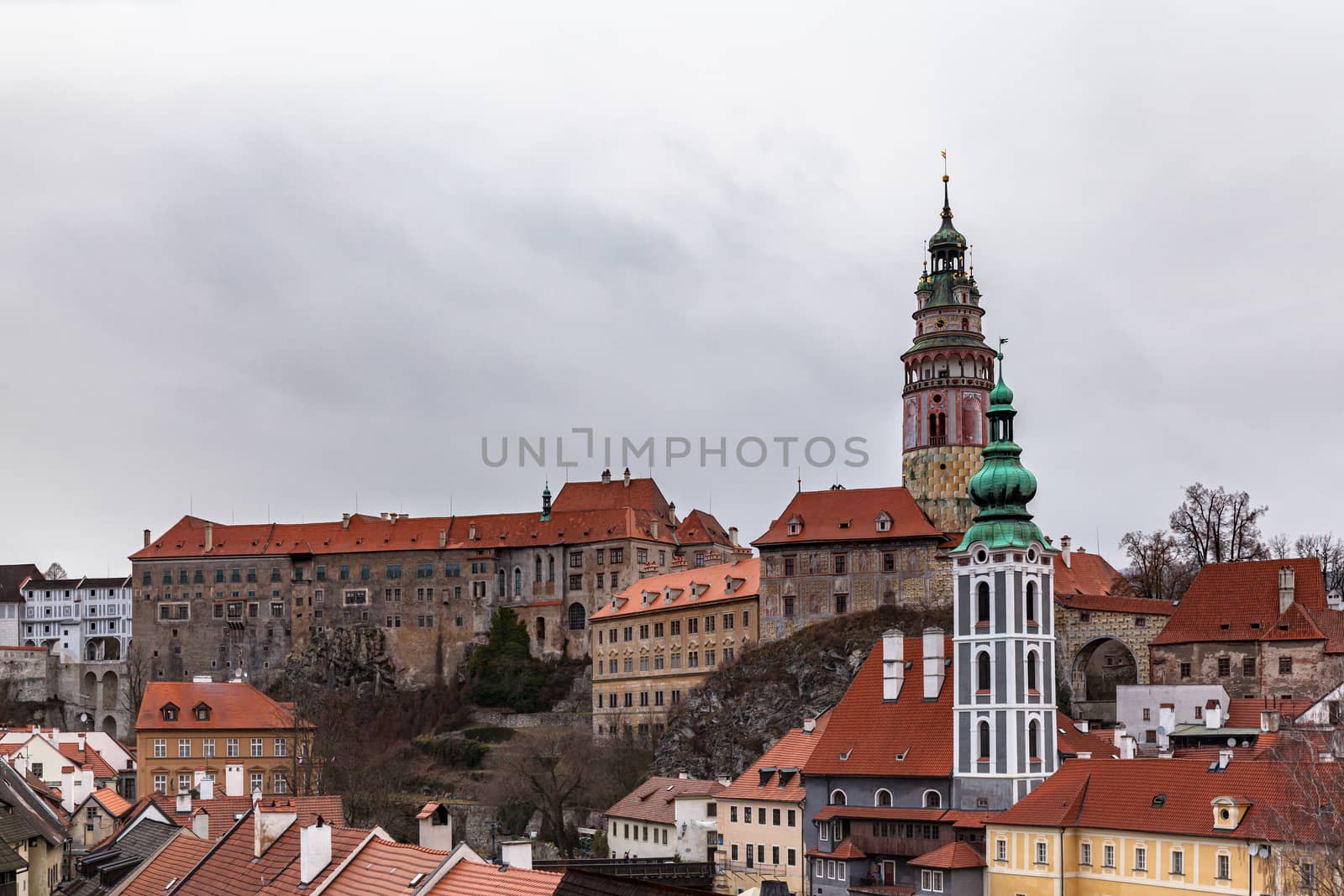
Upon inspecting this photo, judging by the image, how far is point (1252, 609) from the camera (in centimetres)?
6181

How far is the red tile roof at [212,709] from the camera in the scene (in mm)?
69625

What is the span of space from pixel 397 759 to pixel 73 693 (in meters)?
39.2

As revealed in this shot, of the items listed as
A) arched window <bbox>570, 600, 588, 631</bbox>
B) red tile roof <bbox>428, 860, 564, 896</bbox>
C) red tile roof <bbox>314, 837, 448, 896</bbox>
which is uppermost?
arched window <bbox>570, 600, 588, 631</bbox>

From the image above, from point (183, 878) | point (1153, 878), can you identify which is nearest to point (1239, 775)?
point (1153, 878)

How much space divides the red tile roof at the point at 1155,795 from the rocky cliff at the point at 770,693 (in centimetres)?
2384

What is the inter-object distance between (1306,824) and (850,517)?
4085 cm

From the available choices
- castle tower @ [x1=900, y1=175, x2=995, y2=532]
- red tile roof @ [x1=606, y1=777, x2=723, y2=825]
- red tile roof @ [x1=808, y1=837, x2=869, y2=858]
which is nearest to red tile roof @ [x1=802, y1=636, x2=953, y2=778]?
red tile roof @ [x1=808, y1=837, x2=869, y2=858]

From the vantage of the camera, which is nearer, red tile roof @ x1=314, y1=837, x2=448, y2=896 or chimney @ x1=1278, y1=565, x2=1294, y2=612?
red tile roof @ x1=314, y1=837, x2=448, y2=896

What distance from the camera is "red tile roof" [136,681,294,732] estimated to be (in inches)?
2741

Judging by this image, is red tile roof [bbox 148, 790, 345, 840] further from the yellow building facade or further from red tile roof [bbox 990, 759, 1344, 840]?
the yellow building facade

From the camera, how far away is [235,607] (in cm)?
10575

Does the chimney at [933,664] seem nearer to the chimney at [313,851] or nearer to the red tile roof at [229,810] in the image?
the red tile roof at [229,810]

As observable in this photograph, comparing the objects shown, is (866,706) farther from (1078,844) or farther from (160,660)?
(160,660)

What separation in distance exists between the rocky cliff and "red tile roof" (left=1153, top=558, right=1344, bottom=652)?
37.8 feet
